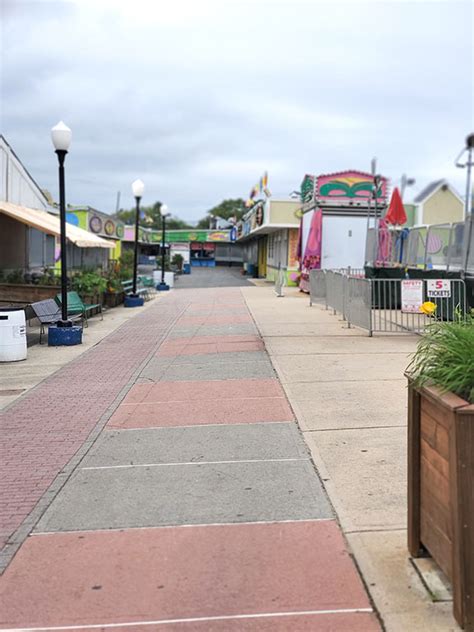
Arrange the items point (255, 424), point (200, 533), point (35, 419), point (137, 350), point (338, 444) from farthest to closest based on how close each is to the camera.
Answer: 1. point (137, 350)
2. point (35, 419)
3. point (255, 424)
4. point (338, 444)
5. point (200, 533)

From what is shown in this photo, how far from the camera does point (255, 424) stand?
22.7 ft

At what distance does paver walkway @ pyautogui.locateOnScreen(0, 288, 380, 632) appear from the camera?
3.39 metres

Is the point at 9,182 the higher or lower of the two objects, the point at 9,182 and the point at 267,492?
the higher

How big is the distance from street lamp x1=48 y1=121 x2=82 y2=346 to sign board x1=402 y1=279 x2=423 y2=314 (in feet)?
21.8

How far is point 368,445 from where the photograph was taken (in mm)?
6082

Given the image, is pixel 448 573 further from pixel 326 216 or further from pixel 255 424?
pixel 326 216

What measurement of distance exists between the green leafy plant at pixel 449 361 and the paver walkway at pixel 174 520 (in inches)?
47.1

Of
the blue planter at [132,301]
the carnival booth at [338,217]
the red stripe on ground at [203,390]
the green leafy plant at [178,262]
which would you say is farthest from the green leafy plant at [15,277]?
the green leafy plant at [178,262]

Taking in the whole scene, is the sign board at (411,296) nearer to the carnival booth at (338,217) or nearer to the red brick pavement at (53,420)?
the red brick pavement at (53,420)

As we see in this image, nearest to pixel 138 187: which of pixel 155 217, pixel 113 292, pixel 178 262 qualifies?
pixel 113 292

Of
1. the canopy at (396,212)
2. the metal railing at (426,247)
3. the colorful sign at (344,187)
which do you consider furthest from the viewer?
the colorful sign at (344,187)

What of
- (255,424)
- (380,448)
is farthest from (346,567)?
(255,424)

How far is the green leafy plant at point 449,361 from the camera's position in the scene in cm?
342

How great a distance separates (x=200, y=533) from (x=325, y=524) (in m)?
0.84
